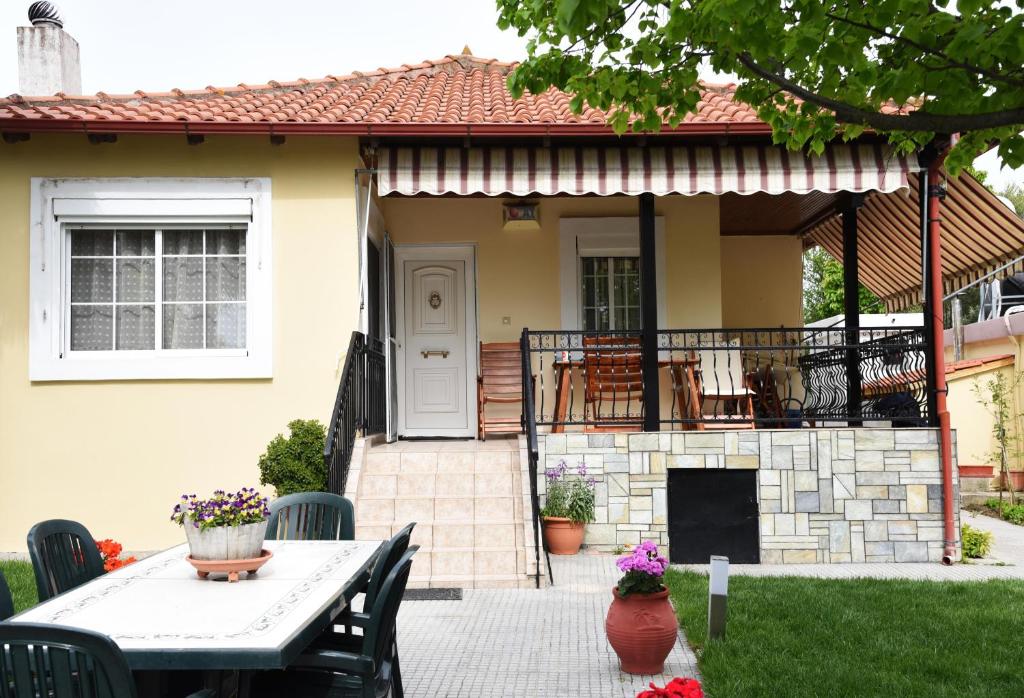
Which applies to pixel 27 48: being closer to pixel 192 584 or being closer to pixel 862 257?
pixel 192 584

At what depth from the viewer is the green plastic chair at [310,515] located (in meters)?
5.31

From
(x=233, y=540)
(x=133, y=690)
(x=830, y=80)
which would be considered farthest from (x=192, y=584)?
(x=830, y=80)

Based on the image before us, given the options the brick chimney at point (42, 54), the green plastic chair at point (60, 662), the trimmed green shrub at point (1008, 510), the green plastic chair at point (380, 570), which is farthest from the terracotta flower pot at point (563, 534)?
the brick chimney at point (42, 54)

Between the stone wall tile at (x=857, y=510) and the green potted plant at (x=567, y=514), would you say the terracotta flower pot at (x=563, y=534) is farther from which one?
the stone wall tile at (x=857, y=510)

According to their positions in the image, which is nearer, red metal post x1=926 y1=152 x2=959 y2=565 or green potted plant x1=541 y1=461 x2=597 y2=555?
green potted plant x1=541 y1=461 x2=597 y2=555

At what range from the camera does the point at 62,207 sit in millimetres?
9047

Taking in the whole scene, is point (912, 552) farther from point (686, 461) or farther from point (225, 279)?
point (225, 279)

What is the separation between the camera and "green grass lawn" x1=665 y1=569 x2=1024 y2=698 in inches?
195

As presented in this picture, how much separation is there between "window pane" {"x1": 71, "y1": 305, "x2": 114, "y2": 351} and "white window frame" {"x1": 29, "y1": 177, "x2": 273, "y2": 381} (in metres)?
0.08

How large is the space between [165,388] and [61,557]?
5.04 metres

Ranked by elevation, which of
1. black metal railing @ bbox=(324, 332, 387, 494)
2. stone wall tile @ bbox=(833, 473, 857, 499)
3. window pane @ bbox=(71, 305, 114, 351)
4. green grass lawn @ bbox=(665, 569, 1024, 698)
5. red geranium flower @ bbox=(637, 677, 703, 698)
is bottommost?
green grass lawn @ bbox=(665, 569, 1024, 698)

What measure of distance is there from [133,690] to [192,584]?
129 centimetres

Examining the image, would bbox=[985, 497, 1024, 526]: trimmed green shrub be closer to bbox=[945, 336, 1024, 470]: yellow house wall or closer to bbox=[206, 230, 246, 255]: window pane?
bbox=[945, 336, 1024, 470]: yellow house wall

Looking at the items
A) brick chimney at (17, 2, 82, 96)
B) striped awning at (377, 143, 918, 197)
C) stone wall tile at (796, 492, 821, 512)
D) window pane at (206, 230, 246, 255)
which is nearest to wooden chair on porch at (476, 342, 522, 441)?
striped awning at (377, 143, 918, 197)
